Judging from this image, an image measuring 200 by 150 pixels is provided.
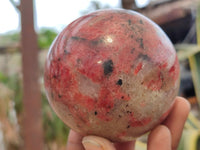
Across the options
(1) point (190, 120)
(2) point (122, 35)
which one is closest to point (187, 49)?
(1) point (190, 120)

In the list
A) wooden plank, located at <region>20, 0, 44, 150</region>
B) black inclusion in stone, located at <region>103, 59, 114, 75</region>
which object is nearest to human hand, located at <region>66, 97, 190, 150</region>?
black inclusion in stone, located at <region>103, 59, 114, 75</region>

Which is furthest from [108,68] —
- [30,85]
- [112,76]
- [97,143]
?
[30,85]

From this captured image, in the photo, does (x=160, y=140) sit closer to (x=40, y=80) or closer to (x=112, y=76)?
(x=112, y=76)

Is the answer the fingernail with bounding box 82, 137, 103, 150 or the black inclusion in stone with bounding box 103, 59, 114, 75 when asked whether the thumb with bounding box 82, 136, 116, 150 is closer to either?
the fingernail with bounding box 82, 137, 103, 150

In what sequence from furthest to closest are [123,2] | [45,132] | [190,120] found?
1. [45,132]
2. [123,2]
3. [190,120]

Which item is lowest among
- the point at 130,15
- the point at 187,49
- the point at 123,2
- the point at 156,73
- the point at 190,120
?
the point at 190,120

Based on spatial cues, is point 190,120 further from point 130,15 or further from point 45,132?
point 45,132

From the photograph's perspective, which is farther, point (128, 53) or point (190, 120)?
point (190, 120)
